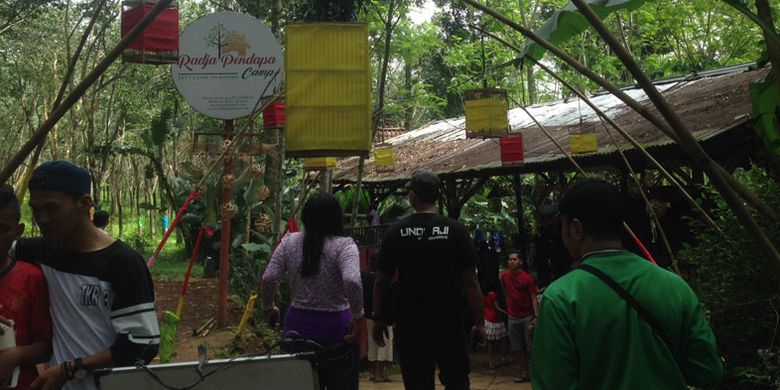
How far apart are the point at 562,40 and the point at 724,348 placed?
2.98 meters

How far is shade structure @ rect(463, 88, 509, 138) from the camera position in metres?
10.2

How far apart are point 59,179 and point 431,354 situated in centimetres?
273

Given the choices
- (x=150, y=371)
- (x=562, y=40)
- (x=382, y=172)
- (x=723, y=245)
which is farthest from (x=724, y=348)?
(x=382, y=172)

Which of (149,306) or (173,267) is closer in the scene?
(149,306)

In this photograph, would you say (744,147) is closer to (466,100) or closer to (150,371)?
(466,100)

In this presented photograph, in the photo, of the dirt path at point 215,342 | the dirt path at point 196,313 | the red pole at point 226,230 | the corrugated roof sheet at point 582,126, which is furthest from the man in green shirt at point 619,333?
the dirt path at point 196,313

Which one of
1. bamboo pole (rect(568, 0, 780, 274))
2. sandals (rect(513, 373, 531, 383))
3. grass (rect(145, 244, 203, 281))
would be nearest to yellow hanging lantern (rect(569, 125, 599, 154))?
sandals (rect(513, 373, 531, 383))

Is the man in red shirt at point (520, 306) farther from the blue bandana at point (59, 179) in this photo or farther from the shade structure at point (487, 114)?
the blue bandana at point (59, 179)

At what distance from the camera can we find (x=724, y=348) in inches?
247

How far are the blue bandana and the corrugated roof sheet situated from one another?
21.6ft

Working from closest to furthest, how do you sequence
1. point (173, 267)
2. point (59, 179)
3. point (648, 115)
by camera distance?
1. point (59, 179)
2. point (648, 115)
3. point (173, 267)

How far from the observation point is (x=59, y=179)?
2.79m

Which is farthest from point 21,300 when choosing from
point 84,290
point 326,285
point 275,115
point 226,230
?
point 275,115

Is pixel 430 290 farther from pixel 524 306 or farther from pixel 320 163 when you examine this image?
pixel 320 163
